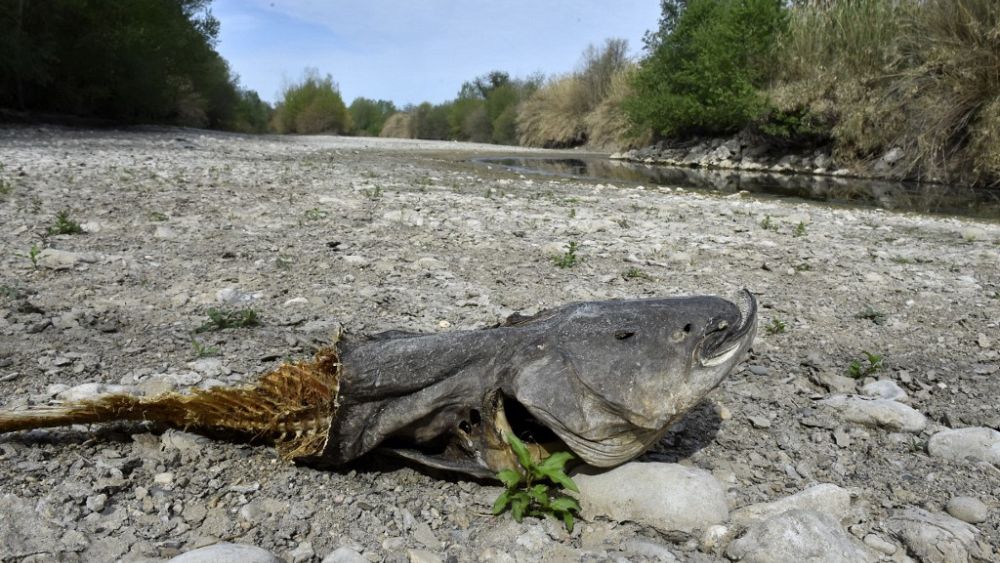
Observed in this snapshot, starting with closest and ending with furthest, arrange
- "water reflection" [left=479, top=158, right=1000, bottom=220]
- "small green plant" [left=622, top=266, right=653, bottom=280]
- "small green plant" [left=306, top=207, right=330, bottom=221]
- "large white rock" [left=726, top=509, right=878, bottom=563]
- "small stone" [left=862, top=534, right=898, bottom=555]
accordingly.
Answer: "large white rock" [left=726, top=509, right=878, bottom=563]
"small stone" [left=862, top=534, right=898, bottom=555]
"small green plant" [left=622, top=266, right=653, bottom=280]
"small green plant" [left=306, top=207, right=330, bottom=221]
"water reflection" [left=479, top=158, right=1000, bottom=220]

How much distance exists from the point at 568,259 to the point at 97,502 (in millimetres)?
3701

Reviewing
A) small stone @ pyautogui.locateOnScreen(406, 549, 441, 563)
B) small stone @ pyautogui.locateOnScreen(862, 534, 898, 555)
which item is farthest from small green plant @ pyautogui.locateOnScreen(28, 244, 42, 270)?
small stone @ pyautogui.locateOnScreen(862, 534, 898, 555)

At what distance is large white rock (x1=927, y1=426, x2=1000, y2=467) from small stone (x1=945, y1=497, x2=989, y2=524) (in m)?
0.35

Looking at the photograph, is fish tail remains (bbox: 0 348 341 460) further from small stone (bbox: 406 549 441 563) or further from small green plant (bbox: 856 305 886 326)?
small green plant (bbox: 856 305 886 326)

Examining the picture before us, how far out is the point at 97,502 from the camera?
1.97 m

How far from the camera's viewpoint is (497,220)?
22.2ft

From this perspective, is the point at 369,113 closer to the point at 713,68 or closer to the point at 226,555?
the point at 713,68

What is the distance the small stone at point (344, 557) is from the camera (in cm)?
179

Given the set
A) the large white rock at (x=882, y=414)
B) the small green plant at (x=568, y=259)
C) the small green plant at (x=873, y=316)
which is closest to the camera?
the large white rock at (x=882, y=414)

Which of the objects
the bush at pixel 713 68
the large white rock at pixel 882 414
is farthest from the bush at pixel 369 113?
the large white rock at pixel 882 414

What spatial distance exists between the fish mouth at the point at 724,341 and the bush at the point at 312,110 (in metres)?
59.2

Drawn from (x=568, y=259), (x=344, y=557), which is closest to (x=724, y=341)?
(x=344, y=557)

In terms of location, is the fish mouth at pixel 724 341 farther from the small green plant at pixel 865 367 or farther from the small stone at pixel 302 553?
the small green plant at pixel 865 367

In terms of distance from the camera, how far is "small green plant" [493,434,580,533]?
6.42 feet
